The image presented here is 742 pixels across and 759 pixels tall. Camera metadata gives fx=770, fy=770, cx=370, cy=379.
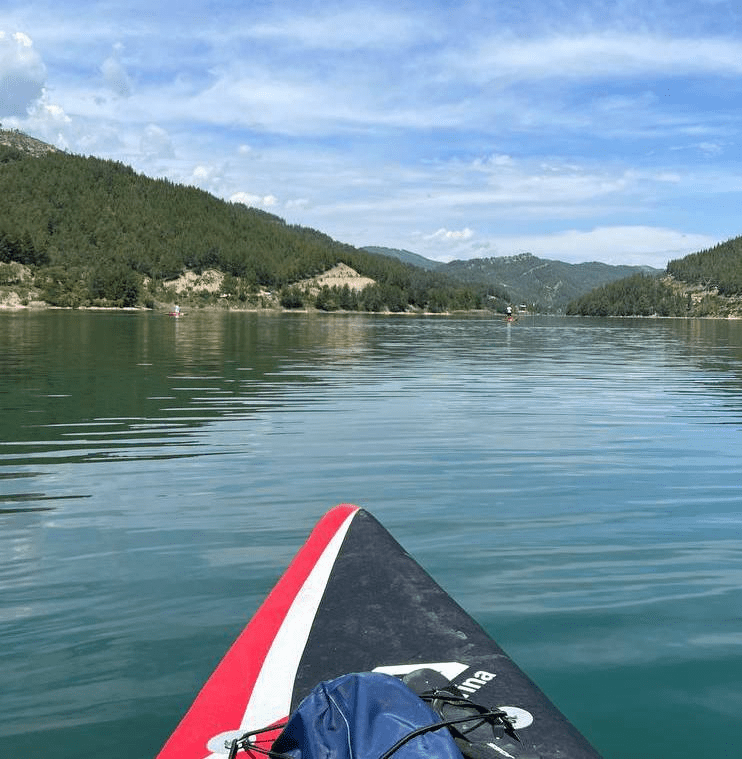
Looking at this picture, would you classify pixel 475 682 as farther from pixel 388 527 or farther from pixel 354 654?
pixel 388 527

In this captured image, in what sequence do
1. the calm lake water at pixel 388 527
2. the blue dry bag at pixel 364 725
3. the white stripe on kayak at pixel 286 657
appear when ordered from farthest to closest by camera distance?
the calm lake water at pixel 388 527 < the white stripe on kayak at pixel 286 657 < the blue dry bag at pixel 364 725

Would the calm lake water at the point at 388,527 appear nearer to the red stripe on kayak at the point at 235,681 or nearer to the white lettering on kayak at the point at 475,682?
the red stripe on kayak at the point at 235,681

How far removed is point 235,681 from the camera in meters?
4.99

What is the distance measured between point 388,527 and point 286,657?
5675 mm

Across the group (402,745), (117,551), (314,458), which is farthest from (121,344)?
(402,745)

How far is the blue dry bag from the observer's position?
10.8 feet

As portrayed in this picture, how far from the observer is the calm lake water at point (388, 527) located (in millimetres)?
6082

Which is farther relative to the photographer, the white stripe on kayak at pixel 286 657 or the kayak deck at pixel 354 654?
the white stripe on kayak at pixel 286 657

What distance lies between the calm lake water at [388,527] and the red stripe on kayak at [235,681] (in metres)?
0.84

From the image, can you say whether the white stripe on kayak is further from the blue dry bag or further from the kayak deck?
the blue dry bag

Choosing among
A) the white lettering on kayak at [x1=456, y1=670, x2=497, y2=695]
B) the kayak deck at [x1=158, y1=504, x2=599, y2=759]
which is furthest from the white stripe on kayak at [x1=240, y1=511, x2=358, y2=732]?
the white lettering on kayak at [x1=456, y1=670, x2=497, y2=695]

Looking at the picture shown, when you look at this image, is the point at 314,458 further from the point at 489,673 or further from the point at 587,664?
the point at 489,673

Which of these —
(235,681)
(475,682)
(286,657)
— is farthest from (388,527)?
(475,682)

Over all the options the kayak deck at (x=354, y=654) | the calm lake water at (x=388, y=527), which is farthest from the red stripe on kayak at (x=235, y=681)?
the calm lake water at (x=388, y=527)
